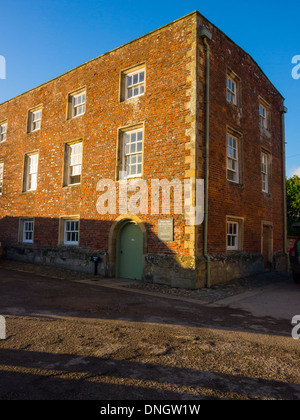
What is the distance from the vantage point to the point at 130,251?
12.4m

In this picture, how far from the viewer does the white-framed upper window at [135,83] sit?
41.7ft

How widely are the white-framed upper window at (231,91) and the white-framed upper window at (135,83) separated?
3703 millimetres

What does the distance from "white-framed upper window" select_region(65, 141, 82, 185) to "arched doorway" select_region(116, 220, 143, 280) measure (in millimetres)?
3937

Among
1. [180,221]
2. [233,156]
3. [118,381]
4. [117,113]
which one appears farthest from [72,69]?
[118,381]

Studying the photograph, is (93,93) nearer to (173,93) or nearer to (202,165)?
(173,93)

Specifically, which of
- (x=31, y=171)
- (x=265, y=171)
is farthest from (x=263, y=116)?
(x=31, y=171)

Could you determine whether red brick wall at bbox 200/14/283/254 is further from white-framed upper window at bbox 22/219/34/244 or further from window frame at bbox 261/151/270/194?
white-framed upper window at bbox 22/219/34/244

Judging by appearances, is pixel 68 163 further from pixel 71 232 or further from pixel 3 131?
pixel 3 131

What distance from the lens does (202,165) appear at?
35.1 feet

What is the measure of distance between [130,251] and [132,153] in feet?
13.3

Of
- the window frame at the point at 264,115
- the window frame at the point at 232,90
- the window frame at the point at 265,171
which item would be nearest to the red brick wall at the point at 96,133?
the window frame at the point at 232,90

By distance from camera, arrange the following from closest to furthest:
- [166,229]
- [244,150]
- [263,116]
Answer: [166,229]
[244,150]
[263,116]

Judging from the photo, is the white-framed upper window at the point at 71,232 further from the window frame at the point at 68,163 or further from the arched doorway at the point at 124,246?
the arched doorway at the point at 124,246

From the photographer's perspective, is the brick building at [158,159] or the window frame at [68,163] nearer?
the brick building at [158,159]
